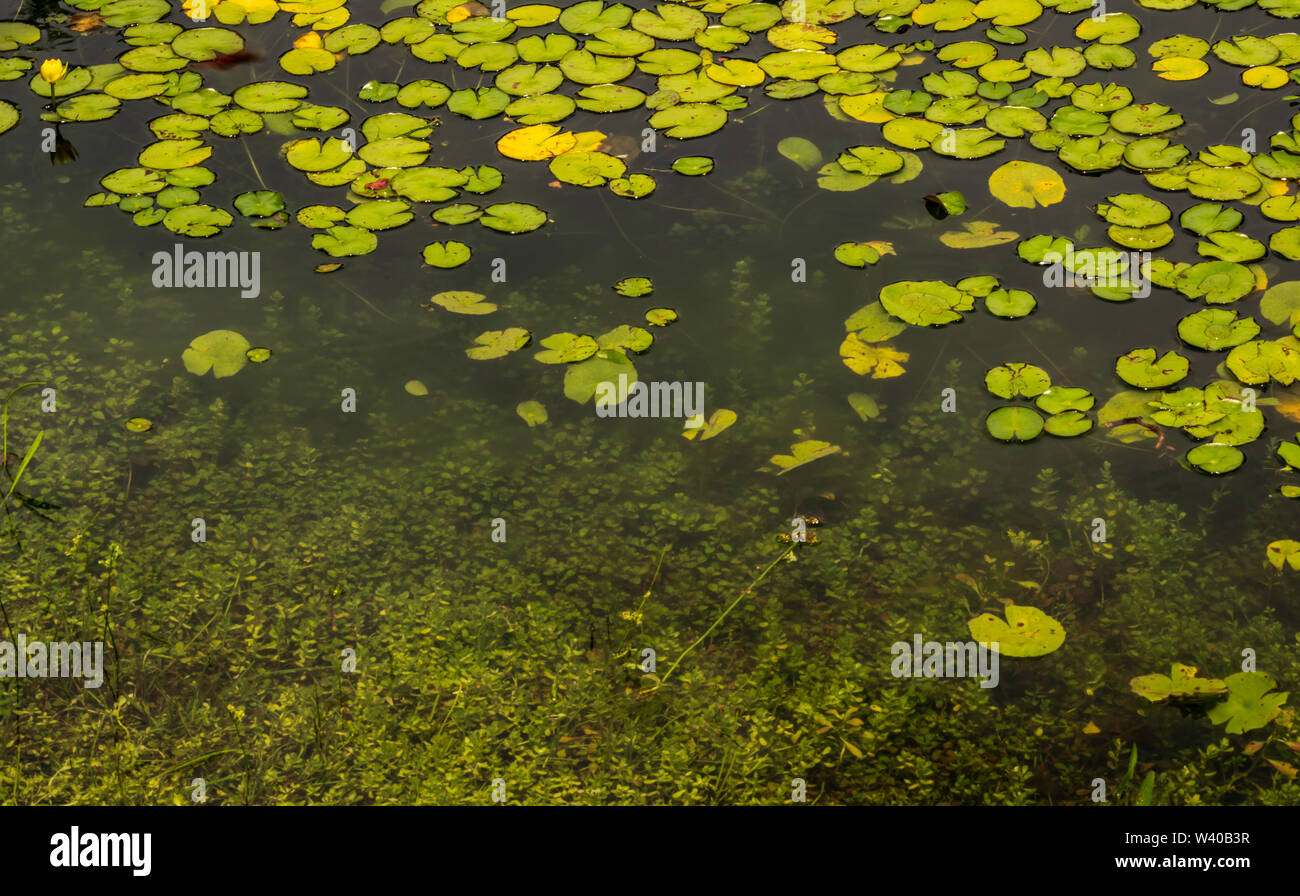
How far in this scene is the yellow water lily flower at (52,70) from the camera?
4402 mm

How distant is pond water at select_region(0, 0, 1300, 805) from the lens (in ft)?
8.01

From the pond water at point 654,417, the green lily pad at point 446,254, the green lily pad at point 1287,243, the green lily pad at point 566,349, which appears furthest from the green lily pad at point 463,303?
the green lily pad at point 1287,243

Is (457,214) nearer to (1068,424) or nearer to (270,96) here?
(270,96)

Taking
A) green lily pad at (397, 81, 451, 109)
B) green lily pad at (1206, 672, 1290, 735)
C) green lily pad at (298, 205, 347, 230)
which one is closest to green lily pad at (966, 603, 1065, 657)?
green lily pad at (1206, 672, 1290, 735)

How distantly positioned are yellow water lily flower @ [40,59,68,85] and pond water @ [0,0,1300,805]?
0.02m

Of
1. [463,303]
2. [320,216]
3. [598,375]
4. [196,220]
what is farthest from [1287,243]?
[196,220]

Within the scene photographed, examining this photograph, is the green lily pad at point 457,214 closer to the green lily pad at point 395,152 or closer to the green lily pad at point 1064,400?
the green lily pad at point 395,152

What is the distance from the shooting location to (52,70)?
14.5 ft

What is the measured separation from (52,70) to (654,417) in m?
2.88

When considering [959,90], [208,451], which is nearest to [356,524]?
[208,451]

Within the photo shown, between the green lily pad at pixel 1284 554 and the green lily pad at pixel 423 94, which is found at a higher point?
the green lily pad at pixel 423 94

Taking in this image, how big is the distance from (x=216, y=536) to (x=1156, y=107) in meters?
3.22

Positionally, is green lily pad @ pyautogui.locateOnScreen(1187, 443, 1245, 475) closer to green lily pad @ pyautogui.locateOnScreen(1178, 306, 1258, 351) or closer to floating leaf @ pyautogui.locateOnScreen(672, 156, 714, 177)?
green lily pad @ pyautogui.locateOnScreen(1178, 306, 1258, 351)

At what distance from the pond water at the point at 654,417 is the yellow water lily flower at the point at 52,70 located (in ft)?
0.06
